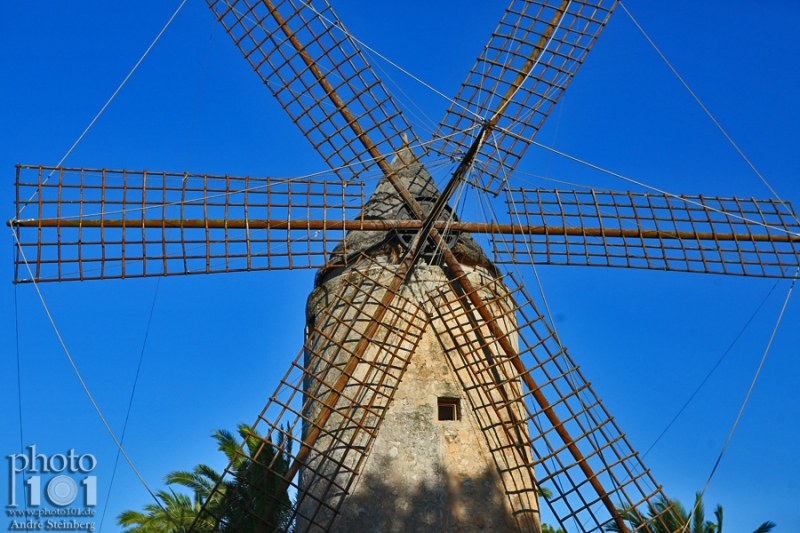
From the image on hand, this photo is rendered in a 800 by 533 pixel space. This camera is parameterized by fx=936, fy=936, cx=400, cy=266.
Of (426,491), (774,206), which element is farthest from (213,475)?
(774,206)

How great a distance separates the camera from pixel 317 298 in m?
7.03

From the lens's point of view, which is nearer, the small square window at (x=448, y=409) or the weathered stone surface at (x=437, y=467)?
the weathered stone surface at (x=437, y=467)

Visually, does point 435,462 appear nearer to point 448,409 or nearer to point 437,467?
point 437,467

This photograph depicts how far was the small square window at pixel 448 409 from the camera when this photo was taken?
6398 mm

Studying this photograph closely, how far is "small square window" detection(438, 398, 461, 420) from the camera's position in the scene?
252 inches

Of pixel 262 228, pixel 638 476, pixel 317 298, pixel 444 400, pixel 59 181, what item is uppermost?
pixel 59 181

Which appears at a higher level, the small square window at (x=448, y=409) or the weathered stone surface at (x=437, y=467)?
the small square window at (x=448, y=409)

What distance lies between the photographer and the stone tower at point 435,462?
5977 mm

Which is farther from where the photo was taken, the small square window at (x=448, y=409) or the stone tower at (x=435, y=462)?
the small square window at (x=448, y=409)

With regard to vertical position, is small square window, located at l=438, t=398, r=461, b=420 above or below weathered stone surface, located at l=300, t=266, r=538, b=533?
above

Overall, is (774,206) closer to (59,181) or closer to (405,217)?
(405,217)

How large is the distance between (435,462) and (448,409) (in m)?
0.51

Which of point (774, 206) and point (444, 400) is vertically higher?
point (774, 206)

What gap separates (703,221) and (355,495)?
3.76 meters
